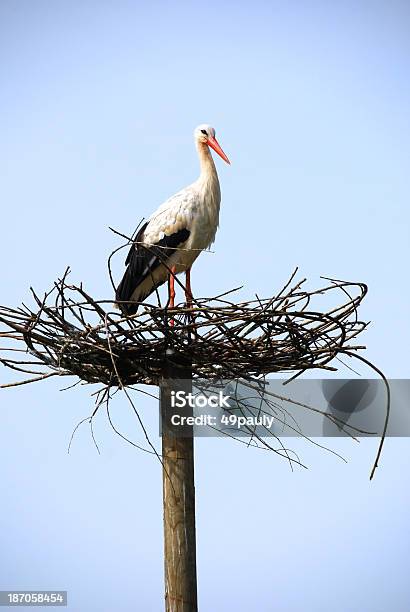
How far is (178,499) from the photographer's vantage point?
442 centimetres

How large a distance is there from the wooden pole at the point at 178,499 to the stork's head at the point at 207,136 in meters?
1.90

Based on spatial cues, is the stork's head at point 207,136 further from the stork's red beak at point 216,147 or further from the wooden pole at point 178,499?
the wooden pole at point 178,499

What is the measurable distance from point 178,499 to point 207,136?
234 cm

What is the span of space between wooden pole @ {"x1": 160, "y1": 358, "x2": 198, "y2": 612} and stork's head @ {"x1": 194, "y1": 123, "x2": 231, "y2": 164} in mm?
1904

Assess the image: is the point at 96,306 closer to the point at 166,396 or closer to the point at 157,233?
the point at 166,396

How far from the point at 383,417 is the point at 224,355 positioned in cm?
77

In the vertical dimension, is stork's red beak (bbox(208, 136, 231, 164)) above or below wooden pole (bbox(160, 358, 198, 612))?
above

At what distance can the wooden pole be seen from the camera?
4344 mm

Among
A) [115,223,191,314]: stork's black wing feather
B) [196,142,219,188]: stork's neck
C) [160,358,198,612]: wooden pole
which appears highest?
[196,142,219,188]: stork's neck

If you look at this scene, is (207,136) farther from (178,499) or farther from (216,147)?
(178,499)

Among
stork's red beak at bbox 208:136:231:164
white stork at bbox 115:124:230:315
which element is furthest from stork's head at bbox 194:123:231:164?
white stork at bbox 115:124:230:315

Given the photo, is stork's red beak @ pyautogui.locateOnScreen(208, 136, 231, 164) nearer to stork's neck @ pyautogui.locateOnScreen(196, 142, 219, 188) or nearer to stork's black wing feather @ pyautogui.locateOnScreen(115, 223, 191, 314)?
stork's neck @ pyautogui.locateOnScreen(196, 142, 219, 188)

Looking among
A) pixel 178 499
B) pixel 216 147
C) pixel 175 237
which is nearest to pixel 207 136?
pixel 216 147

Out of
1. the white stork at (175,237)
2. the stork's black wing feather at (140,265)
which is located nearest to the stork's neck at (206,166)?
the white stork at (175,237)
